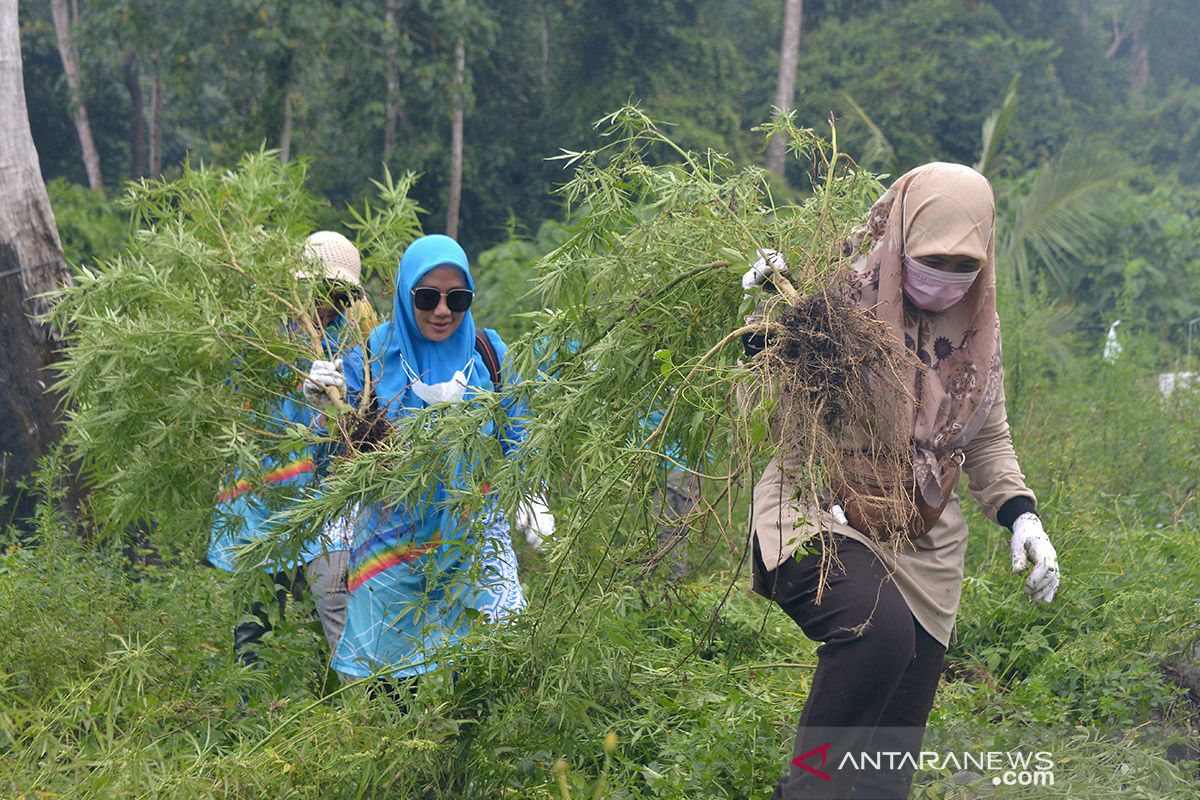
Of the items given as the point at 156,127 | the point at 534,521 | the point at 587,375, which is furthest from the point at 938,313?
the point at 156,127

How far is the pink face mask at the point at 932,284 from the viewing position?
263 centimetres

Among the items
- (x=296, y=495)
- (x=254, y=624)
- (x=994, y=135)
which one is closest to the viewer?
(x=296, y=495)

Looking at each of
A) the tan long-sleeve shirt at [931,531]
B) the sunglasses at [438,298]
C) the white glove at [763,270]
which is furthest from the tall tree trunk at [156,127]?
the tan long-sleeve shirt at [931,531]

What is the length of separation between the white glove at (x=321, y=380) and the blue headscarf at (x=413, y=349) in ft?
0.30

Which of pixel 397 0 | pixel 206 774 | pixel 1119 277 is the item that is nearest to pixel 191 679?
pixel 206 774

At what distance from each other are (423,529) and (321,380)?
0.54m

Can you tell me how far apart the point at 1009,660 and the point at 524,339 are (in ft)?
6.83

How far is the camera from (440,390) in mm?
3674

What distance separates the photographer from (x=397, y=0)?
1322 cm

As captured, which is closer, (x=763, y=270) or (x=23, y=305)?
(x=763, y=270)

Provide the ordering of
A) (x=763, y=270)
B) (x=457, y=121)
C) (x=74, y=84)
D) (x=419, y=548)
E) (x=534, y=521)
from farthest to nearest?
(x=74, y=84) → (x=457, y=121) → (x=419, y=548) → (x=534, y=521) → (x=763, y=270)

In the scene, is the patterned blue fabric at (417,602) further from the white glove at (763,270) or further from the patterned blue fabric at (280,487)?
the white glove at (763,270)

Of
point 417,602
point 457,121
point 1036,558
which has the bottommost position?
point 457,121

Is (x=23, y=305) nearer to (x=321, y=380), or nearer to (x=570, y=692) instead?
(x=321, y=380)
